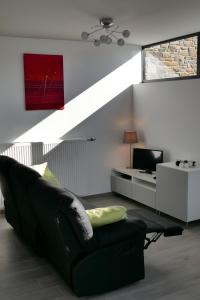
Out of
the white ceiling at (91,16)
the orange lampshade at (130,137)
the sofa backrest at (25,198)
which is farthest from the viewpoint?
the orange lampshade at (130,137)

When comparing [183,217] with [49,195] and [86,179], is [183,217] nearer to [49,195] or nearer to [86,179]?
[86,179]

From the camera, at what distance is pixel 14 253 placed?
384 cm

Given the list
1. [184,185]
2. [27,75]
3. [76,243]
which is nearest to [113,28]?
[27,75]

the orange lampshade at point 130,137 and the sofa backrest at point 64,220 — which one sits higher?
the orange lampshade at point 130,137

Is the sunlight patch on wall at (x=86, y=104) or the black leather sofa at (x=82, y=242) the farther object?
the sunlight patch on wall at (x=86, y=104)

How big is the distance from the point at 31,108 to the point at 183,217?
8.83 ft

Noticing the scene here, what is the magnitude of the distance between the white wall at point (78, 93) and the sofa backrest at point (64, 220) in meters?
2.46

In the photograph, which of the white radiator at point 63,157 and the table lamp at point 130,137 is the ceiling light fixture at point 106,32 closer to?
the table lamp at point 130,137

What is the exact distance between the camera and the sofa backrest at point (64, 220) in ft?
8.70

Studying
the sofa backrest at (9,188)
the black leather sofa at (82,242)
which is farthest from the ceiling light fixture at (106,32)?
the black leather sofa at (82,242)

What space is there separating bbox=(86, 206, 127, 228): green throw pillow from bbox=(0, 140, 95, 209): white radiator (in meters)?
2.50

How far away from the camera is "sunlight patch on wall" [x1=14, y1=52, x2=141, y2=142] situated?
17.9ft

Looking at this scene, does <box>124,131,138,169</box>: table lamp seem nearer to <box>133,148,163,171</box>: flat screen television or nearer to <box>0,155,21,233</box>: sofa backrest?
<box>133,148,163,171</box>: flat screen television

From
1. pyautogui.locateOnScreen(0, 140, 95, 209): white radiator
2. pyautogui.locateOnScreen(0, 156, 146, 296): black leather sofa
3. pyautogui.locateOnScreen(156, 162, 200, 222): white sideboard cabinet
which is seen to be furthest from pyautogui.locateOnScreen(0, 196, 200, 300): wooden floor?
pyautogui.locateOnScreen(0, 140, 95, 209): white radiator
